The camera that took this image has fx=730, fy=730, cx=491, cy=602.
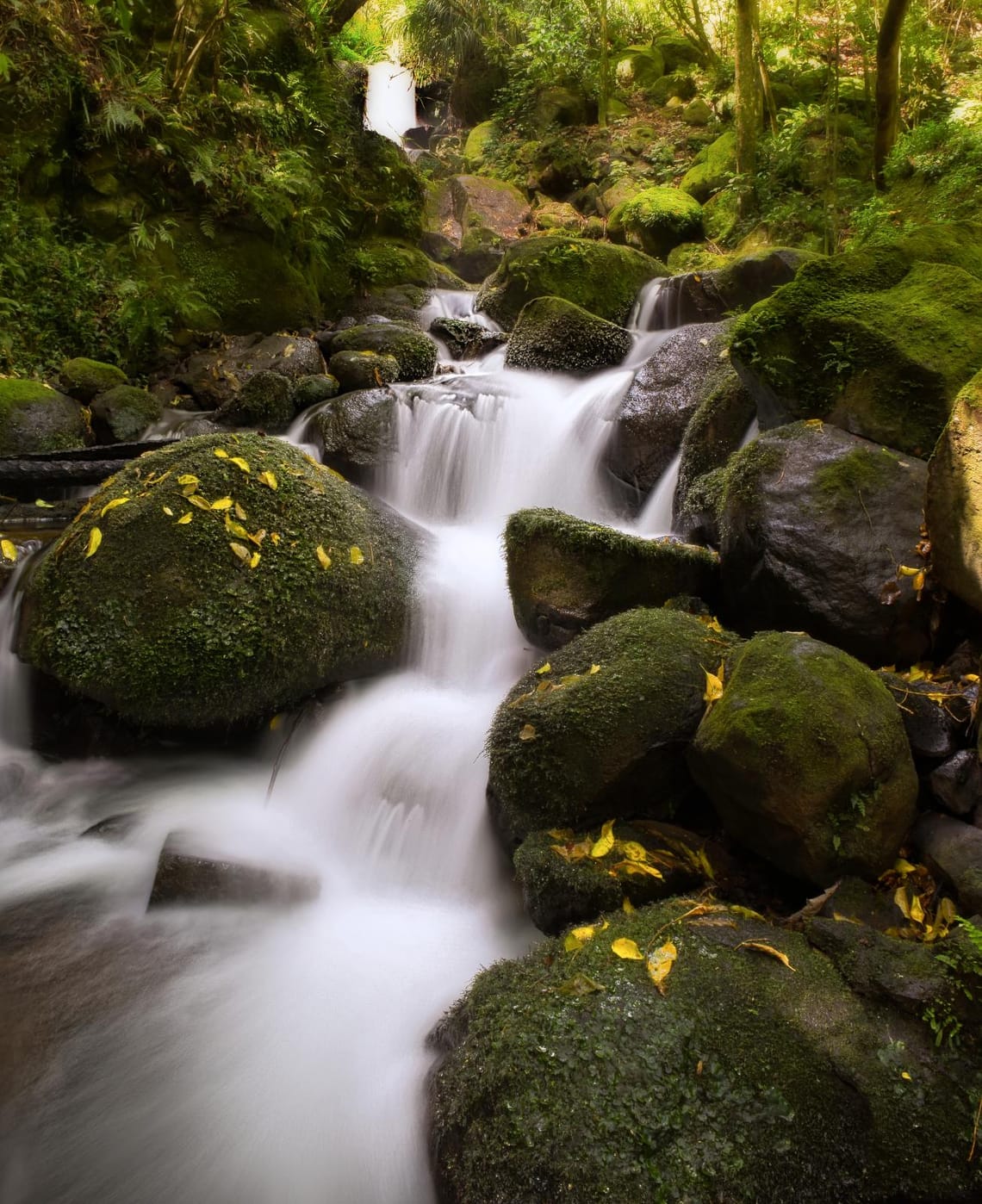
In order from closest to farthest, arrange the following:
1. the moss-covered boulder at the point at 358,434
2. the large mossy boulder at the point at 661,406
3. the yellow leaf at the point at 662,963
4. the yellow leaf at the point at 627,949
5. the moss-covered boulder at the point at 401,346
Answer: the yellow leaf at the point at 662,963
the yellow leaf at the point at 627,949
the large mossy boulder at the point at 661,406
the moss-covered boulder at the point at 358,434
the moss-covered boulder at the point at 401,346

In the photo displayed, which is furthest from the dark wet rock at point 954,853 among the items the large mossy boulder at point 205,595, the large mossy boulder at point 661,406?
the large mossy boulder at point 661,406

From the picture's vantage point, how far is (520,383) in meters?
8.56

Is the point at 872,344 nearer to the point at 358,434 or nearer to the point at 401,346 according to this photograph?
the point at 358,434

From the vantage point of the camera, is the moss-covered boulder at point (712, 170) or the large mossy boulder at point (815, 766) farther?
the moss-covered boulder at point (712, 170)

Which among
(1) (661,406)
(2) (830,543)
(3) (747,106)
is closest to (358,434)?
(1) (661,406)

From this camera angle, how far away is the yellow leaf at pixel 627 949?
2449 mm

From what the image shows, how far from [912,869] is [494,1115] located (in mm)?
1757

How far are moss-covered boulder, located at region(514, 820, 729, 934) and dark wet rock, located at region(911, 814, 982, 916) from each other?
0.75 metres

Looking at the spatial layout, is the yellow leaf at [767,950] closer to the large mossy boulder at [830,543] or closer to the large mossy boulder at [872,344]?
the large mossy boulder at [830,543]

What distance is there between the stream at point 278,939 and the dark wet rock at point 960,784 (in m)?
1.80

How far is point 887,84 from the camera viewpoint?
922 cm

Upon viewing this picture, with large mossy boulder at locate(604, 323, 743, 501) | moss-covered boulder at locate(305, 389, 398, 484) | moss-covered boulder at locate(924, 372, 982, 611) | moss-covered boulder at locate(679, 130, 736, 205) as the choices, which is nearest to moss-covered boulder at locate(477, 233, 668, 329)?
large mossy boulder at locate(604, 323, 743, 501)

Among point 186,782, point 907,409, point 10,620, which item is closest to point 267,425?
point 10,620

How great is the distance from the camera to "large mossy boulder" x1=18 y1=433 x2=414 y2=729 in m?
4.27
